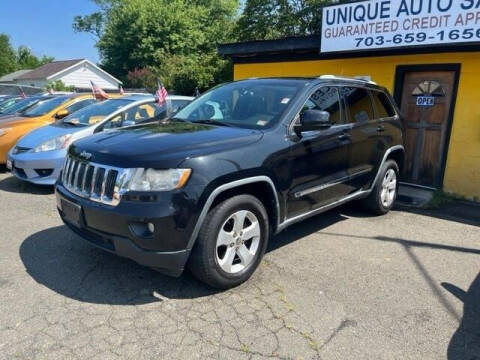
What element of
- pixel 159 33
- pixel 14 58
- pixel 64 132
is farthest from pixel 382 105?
pixel 14 58

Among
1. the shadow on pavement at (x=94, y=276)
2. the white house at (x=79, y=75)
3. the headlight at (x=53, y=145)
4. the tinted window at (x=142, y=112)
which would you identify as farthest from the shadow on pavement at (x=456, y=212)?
the white house at (x=79, y=75)

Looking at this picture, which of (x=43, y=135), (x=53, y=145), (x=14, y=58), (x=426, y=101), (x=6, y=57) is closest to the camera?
(x=53, y=145)

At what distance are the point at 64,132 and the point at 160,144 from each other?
4.11 meters

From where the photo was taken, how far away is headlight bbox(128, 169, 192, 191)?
3.06m

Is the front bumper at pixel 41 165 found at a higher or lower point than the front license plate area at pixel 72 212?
lower

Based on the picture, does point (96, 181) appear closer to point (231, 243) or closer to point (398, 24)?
point (231, 243)

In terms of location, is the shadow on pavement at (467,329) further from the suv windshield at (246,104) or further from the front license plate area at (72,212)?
the front license plate area at (72,212)

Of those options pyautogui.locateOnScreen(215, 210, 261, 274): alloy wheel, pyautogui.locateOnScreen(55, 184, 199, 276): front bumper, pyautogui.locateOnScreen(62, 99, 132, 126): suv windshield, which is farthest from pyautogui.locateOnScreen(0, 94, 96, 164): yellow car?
pyautogui.locateOnScreen(215, 210, 261, 274): alloy wheel

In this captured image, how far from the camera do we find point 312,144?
4.14 m

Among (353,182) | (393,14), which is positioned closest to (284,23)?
(393,14)

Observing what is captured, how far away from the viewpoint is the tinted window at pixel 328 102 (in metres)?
4.30

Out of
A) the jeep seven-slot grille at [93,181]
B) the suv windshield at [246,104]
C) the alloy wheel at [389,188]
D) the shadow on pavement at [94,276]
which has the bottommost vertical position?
the shadow on pavement at [94,276]

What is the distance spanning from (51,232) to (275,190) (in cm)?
279

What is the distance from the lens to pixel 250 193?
366cm
